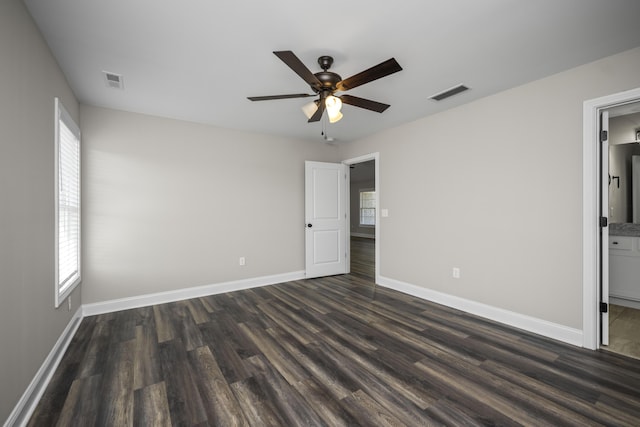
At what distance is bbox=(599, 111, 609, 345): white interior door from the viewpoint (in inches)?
98.3

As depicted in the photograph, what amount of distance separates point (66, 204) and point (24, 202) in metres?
1.24

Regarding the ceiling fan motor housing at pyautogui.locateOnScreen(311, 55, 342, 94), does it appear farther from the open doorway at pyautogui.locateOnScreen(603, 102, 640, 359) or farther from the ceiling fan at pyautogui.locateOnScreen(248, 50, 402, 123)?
the open doorway at pyautogui.locateOnScreen(603, 102, 640, 359)

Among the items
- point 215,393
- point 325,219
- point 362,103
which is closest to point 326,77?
point 362,103

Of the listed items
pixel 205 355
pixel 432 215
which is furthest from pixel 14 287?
pixel 432 215

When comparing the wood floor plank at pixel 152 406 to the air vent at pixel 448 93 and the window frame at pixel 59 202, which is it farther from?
the air vent at pixel 448 93

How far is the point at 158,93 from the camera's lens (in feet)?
10.2

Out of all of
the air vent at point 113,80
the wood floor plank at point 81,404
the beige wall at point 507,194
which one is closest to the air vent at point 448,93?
the beige wall at point 507,194

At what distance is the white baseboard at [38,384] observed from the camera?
163 cm

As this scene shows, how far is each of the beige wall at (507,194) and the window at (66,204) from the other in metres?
3.98

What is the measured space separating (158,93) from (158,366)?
2.74 m

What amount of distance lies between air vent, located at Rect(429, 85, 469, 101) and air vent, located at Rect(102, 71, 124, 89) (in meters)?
3.27

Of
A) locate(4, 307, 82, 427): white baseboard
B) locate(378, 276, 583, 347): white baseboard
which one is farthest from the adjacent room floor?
locate(4, 307, 82, 427): white baseboard

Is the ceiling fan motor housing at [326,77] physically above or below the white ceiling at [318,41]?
below

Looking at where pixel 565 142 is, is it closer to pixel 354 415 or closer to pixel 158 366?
pixel 354 415
